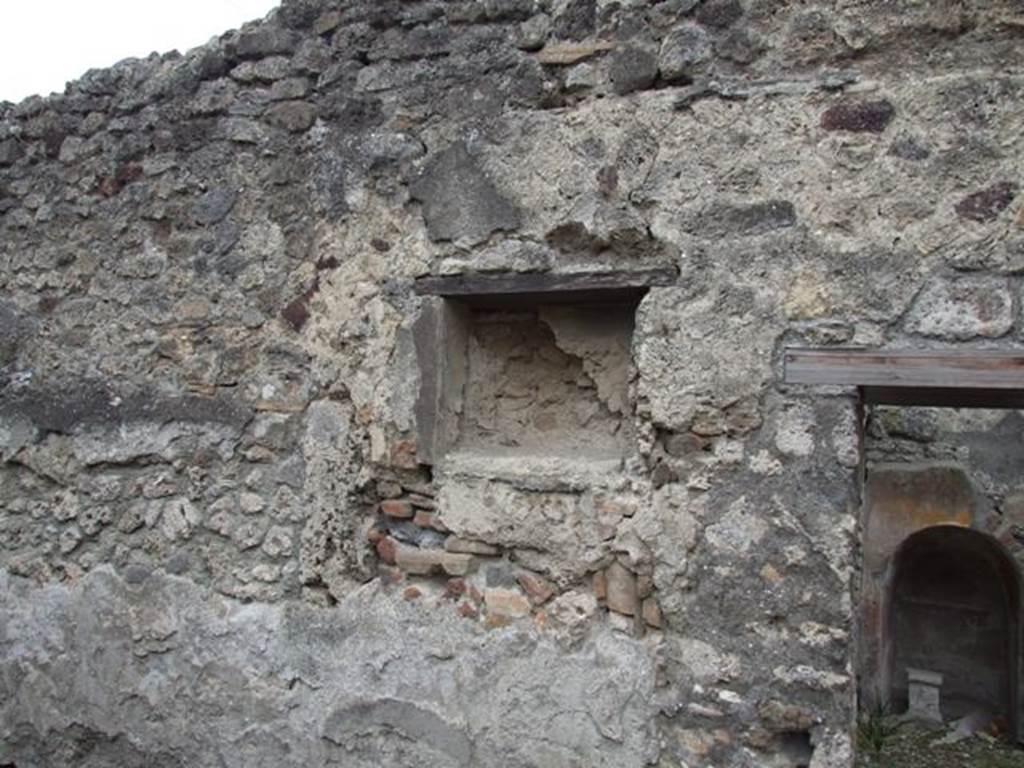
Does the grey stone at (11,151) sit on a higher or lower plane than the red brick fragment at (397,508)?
higher

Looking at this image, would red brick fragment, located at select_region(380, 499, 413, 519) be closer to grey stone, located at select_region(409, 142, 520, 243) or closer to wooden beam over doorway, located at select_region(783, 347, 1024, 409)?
grey stone, located at select_region(409, 142, 520, 243)

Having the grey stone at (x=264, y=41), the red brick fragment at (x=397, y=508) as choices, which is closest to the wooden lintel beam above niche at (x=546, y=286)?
the red brick fragment at (x=397, y=508)

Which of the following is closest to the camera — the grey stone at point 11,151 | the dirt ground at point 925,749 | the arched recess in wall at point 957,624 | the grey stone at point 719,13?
the grey stone at point 719,13

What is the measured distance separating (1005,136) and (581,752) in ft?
5.82

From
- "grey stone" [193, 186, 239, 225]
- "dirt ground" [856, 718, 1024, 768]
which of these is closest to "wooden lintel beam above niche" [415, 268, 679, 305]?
"grey stone" [193, 186, 239, 225]

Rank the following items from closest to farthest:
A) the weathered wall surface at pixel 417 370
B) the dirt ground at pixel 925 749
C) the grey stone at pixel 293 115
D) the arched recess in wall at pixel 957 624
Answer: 1. the weathered wall surface at pixel 417 370
2. the grey stone at pixel 293 115
3. the dirt ground at pixel 925 749
4. the arched recess in wall at pixel 957 624

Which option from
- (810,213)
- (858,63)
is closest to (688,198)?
(810,213)

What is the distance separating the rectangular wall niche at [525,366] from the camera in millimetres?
2465

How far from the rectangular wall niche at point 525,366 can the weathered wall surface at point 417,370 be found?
5cm

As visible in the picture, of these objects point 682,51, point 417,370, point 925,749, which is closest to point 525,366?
point 417,370

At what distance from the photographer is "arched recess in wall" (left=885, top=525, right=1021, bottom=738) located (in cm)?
625

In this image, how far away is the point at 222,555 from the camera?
2.75 metres

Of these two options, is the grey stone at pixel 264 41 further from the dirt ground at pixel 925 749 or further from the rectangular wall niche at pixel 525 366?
the dirt ground at pixel 925 749

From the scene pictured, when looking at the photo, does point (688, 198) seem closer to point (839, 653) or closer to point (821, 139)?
point (821, 139)
